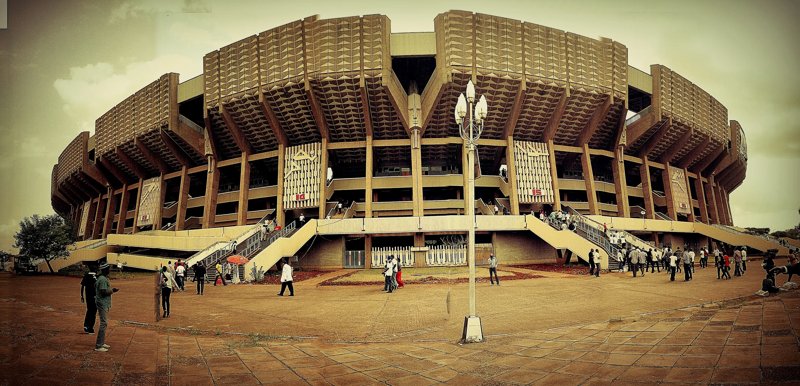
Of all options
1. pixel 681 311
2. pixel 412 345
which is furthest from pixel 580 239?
pixel 412 345

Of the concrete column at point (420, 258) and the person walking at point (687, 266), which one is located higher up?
the concrete column at point (420, 258)

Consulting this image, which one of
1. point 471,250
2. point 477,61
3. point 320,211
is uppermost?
point 477,61

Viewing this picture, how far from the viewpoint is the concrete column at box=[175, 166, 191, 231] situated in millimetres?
39062

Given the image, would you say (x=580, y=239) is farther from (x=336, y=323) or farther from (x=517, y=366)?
(x=517, y=366)

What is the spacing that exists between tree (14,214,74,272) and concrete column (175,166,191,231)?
28.1ft

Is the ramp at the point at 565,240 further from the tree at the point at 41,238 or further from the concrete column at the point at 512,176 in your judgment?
the tree at the point at 41,238

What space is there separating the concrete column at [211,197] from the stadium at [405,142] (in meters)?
0.14

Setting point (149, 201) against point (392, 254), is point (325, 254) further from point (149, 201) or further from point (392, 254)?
point (149, 201)

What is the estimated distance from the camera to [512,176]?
32875 millimetres

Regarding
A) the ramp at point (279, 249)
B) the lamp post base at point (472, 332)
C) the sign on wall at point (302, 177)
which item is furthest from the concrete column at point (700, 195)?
the lamp post base at point (472, 332)

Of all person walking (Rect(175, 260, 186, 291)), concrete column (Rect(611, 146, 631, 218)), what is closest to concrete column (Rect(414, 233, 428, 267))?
person walking (Rect(175, 260, 186, 291))

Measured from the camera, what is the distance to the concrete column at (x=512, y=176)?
106ft

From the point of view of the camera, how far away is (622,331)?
7227mm

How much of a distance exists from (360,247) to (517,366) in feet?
98.5
